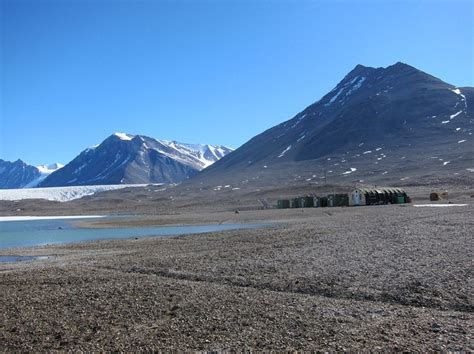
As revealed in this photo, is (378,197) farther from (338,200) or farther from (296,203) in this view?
(296,203)

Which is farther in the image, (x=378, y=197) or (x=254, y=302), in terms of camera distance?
(x=378, y=197)

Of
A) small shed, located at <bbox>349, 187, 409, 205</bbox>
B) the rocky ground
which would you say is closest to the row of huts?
A: small shed, located at <bbox>349, 187, 409, 205</bbox>

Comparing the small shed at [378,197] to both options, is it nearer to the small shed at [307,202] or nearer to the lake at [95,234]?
the small shed at [307,202]

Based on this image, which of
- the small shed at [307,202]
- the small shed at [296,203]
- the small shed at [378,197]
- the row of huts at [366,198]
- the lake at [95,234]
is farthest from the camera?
the small shed at [296,203]

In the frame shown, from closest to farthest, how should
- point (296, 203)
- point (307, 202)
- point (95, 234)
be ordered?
1. point (95, 234)
2. point (307, 202)
3. point (296, 203)

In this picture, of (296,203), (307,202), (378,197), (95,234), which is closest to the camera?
(95,234)

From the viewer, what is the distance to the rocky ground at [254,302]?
31.8 ft

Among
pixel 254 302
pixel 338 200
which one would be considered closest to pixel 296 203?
pixel 338 200

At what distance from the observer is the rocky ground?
31.8 ft

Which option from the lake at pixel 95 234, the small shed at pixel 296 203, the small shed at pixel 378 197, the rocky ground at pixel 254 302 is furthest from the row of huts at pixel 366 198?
the rocky ground at pixel 254 302

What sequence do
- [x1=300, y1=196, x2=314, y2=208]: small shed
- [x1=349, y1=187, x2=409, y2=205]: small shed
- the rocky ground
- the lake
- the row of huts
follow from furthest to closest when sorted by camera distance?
1. [x1=300, y1=196, x2=314, y2=208]: small shed
2. the row of huts
3. [x1=349, y1=187, x2=409, y2=205]: small shed
4. the lake
5. the rocky ground

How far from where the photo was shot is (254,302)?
12.7 m

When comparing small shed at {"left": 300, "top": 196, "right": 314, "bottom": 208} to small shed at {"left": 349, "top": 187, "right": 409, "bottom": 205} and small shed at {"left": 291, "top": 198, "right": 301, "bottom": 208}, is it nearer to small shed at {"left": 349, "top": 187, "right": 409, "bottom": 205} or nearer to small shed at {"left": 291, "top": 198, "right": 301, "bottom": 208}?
small shed at {"left": 291, "top": 198, "right": 301, "bottom": 208}

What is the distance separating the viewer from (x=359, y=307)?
11.8 metres
